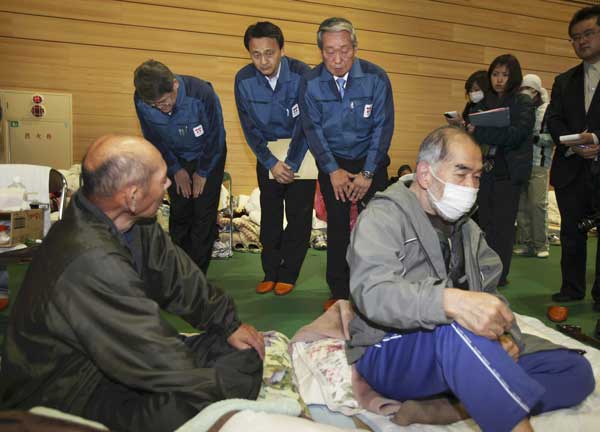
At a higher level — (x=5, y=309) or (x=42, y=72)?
(x=42, y=72)

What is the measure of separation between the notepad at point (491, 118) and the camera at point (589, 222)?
766 mm

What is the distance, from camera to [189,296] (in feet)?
5.60

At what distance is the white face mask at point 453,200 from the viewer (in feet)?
5.59

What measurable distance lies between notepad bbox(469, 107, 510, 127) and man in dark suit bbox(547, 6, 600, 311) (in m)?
0.31

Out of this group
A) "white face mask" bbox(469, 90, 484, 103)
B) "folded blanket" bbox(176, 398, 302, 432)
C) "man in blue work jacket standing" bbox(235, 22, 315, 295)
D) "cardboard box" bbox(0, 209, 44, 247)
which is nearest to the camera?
"folded blanket" bbox(176, 398, 302, 432)

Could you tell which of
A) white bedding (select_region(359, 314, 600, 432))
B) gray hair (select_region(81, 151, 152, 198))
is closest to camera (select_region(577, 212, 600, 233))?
white bedding (select_region(359, 314, 600, 432))

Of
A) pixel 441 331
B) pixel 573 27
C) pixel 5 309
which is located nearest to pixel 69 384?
pixel 441 331

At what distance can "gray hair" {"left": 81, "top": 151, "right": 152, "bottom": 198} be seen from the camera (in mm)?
1354

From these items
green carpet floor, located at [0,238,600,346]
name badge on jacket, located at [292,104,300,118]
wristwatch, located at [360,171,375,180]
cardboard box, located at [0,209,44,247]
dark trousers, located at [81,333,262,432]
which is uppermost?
name badge on jacket, located at [292,104,300,118]

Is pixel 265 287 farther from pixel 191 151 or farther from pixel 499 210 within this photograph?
pixel 499 210

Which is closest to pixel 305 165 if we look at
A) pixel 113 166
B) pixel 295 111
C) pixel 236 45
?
pixel 295 111

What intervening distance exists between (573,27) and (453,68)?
406 cm

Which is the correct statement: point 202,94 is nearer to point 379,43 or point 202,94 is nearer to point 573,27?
point 573,27

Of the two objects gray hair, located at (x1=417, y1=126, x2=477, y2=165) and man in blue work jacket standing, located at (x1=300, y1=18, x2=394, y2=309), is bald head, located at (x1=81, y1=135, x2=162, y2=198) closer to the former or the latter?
gray hair, located at (x1=417, y1=126, x2=477, y2=165)
